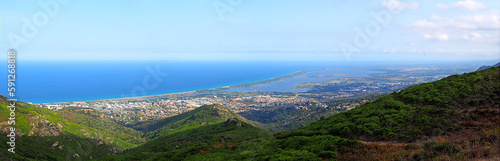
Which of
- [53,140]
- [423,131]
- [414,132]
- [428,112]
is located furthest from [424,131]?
[53,140]

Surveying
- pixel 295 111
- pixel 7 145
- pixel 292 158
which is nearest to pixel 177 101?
pixel 295 111

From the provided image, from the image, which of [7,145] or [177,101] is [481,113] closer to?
[7,145]

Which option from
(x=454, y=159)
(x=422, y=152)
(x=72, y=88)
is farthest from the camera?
(x=72, y=88)

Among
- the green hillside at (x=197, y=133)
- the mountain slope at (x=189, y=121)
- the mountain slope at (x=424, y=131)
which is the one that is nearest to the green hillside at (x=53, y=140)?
the green hillside at (x=197, y=133)

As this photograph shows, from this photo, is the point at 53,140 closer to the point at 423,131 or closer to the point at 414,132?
the point at 414,132

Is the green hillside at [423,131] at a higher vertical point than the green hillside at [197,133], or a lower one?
A: higher

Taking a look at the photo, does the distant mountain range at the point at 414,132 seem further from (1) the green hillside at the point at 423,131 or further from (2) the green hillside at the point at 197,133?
(2) the green hillside at the point at 197,133

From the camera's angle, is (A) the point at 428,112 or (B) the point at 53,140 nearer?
(A) the point at 428,112

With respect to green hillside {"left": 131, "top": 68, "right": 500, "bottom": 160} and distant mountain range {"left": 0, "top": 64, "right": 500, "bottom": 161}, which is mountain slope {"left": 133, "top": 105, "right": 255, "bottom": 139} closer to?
distant mountain range {"left": 0, "top": 64, "right": 500, "bottom": 161}

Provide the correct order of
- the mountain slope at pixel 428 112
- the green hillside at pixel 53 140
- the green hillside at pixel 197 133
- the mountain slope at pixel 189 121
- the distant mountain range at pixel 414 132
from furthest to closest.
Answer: the mountain slope at pixel 189 121
the green hillside at pixel 53 140
the green hillside at pixel 197 133
the mountain slope at pixel 428 112
the distant mountain range at pixel 414 132

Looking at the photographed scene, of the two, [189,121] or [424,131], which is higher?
[424,131]

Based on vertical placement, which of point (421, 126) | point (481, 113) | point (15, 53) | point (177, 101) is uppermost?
point (15, 53)
